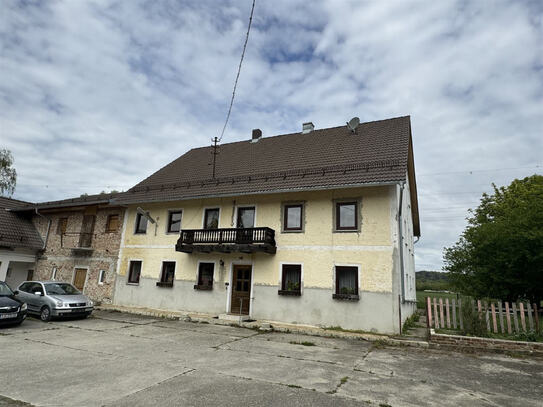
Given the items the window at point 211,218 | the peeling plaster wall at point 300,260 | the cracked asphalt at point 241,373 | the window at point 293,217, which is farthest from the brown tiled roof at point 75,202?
the window at point 293,217

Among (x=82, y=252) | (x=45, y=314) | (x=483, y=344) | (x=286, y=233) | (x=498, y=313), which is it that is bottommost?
(x=45, y=314)

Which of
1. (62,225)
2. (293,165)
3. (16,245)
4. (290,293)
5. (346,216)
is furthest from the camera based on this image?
(62,225)

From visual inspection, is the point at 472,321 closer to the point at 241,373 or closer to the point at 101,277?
the point at 241,373

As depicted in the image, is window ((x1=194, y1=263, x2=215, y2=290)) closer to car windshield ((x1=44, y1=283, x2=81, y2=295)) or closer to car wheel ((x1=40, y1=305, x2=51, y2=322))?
Answer: car windshield ((x1=44, y1=283, x2=81, y2=295))

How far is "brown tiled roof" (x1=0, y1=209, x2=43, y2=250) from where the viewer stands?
20733mm

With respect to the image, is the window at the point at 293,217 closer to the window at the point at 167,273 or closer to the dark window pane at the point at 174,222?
the dark window pane at the point at 174,222

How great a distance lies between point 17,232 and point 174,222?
12.0 metres

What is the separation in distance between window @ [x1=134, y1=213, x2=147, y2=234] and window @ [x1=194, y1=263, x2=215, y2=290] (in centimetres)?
470

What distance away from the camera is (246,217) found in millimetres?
16188

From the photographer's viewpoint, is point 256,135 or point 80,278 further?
point 256,135

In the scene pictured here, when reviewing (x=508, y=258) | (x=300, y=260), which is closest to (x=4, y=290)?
(x=300, y=260)

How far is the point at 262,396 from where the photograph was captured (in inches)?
214

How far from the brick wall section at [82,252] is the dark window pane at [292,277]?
10.6 meters

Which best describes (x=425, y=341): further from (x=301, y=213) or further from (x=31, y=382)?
(x=31, y=382)
